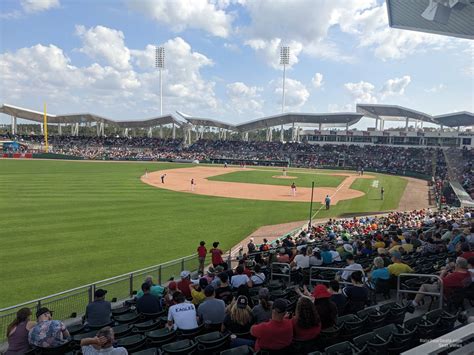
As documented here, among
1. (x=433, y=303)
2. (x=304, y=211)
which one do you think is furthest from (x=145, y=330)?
(x=304, y=211)

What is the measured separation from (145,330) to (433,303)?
534 cm

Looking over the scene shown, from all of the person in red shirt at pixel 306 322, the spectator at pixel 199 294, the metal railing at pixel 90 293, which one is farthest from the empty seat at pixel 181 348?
the metal railing at pixel 90 293

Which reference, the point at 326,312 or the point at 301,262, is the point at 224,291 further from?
the point at 301,262

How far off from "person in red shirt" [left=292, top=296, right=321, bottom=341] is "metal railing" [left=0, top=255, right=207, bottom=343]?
18.8 feet


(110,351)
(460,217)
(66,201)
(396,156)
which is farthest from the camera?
(396,156)

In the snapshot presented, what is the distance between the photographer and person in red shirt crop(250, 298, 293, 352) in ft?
16.2

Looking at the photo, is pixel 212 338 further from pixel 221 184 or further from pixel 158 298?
pixel 221 184


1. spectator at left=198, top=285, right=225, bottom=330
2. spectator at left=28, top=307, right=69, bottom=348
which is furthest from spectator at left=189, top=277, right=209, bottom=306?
spectator at left=28, top=307, right=69, bottom=348

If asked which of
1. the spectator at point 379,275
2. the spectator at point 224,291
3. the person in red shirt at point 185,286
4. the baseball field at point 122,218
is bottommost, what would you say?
the baseball field at point 122,218

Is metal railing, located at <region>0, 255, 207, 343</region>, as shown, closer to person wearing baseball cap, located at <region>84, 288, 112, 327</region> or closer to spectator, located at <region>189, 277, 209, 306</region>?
person wearing baseball cap, located at <region>84, 288, 112, 327</region>

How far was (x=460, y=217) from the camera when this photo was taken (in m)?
20.8

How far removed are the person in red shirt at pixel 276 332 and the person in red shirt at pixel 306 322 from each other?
0.74ft

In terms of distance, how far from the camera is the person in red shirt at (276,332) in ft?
16.2

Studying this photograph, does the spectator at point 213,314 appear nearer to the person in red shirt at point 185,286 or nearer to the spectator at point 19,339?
the person in red shirt at point 185,286
